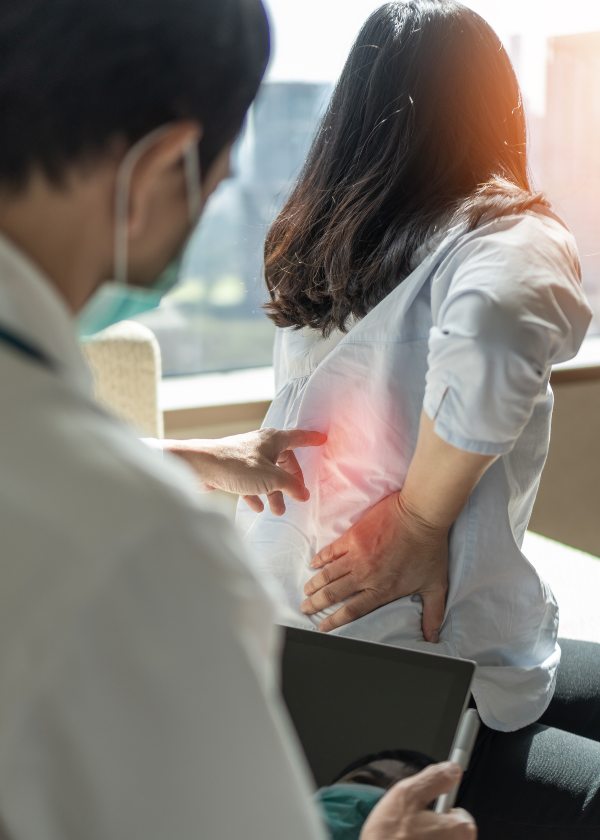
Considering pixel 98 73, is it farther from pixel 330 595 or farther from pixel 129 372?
pixel 129 372

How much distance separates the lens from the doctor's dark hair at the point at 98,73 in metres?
0.48

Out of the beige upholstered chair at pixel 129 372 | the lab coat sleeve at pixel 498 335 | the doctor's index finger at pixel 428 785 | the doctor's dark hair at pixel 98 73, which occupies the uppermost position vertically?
the doctor's dark hair at pixel 98 73

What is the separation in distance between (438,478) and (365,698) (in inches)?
8.5

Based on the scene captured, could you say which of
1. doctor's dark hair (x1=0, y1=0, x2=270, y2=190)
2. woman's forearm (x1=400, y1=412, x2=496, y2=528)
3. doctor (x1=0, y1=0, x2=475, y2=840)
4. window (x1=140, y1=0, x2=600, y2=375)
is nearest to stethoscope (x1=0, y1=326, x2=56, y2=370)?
doctor (x1=0, y1=0, x2=475, y2=840)

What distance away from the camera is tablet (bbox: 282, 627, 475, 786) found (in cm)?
77

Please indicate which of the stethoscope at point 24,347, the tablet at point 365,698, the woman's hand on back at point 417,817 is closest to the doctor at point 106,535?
the stethoscope at point 24,347

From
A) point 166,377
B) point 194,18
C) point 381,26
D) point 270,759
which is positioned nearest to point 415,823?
point 270,759

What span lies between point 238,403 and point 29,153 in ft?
6.53

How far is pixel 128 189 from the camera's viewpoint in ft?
1.61

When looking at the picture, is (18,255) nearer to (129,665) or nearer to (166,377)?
(129,665)

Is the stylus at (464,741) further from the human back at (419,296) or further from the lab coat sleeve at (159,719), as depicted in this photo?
the lab coat sleeve at (159,719)

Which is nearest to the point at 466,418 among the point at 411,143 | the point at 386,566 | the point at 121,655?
the point at 386,566

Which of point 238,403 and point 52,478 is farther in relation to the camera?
point 238,403

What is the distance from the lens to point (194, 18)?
0.50 m
